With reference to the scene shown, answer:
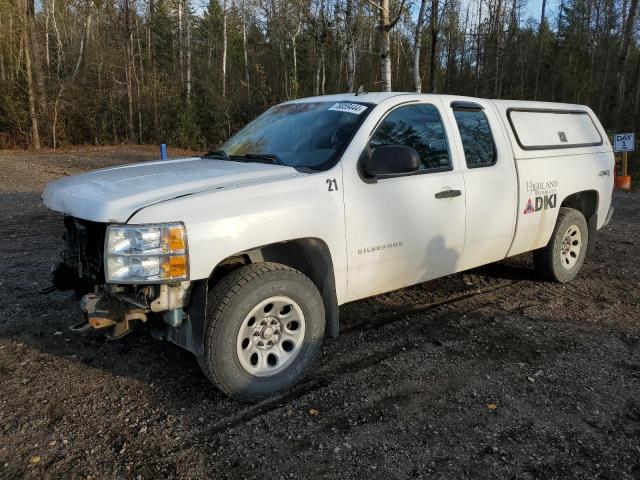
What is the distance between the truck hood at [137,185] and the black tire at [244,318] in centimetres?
60

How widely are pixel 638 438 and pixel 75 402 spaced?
3415 mm

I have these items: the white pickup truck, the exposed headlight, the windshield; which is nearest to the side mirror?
the white pickup truck

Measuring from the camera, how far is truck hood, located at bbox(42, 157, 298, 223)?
291 centimetres

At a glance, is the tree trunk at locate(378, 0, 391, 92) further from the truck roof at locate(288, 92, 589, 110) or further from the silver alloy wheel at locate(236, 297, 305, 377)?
the silver alloy wheel at locate(236, 297, 305, 377)

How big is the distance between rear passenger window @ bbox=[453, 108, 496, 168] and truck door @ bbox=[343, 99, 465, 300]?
0.23 metres

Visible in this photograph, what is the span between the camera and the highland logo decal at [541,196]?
16.2ft

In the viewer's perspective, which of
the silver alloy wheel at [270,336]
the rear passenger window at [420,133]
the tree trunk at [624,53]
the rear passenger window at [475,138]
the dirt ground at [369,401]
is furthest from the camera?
the tree trunk at [624,53]

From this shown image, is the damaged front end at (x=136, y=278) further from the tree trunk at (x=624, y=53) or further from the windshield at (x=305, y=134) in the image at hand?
the tree trunk at (x=624, y=53)

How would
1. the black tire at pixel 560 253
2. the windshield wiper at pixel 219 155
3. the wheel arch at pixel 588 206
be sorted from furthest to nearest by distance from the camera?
the wheel arch at pixel 588 206, the black tire at pixel 560 253, the windshield wiper at pixel 219 155

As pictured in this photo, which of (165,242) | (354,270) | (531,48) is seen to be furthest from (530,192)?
(531,48)

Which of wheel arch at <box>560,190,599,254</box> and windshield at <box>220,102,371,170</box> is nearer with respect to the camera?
windshield at <box>220,102,371,170</box>

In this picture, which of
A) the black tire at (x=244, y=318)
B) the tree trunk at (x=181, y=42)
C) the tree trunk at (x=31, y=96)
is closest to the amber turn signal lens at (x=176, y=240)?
the black tire at (x=244, y=318)

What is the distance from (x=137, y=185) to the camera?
319cm

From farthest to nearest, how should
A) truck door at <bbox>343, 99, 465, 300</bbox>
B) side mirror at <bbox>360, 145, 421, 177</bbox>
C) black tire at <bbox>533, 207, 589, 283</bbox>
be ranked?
black tire at <bbox>533, 207, 589, 283</bbox> → truck door at <bbox>343, 99, 465, 300</bbox> → side mirror at <bbox>360, 145, 421, 177</bbox>
